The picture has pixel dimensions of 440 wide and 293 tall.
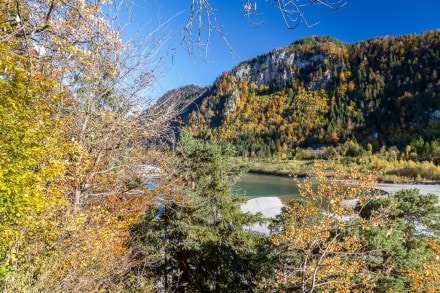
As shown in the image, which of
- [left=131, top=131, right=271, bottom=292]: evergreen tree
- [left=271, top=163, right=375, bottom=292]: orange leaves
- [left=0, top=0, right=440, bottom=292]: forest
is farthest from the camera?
[left=131, top=131, right=271, bottom=292]: evergreen tree

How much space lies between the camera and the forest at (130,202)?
7.22 m

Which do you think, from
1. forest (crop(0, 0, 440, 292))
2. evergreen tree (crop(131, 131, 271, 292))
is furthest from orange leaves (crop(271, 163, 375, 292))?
evergreen tree (crop(131, 131, 271, 292))

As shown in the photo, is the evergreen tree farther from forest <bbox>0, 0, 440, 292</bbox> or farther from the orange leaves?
the orange leaves

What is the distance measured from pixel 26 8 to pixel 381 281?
14709 mm

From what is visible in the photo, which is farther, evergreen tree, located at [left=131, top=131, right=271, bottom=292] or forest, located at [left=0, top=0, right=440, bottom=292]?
evergreen tree, located at [left=131, top=131, right=271, bottom=292]

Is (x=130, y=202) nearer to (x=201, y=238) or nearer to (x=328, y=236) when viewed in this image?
(x=201, y=238)

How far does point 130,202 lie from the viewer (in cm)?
1633

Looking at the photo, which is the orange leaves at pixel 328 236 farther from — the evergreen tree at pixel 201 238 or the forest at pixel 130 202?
the evergreen tree at pixel 201 238

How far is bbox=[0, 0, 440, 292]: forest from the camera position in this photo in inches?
284

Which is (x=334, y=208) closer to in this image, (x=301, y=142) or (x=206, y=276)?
(x=206, y=276)

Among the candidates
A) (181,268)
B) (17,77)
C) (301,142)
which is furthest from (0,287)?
(301,142)

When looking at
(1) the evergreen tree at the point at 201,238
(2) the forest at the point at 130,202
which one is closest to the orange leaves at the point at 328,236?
(2) the forest at the point at 130,202

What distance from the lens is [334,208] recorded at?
10.4m

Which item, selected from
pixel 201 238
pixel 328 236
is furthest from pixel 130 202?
pixel 328 236
